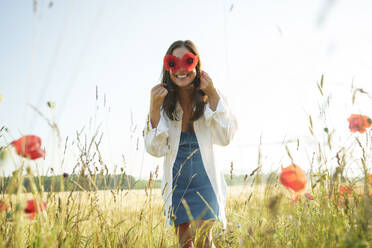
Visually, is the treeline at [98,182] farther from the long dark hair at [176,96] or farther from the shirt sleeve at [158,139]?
the long dark hair at [176,96]

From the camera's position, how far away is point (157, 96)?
2406 mm

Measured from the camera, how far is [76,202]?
5.55 ft

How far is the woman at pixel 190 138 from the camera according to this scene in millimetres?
2476

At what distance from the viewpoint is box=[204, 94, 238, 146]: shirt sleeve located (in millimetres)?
2531

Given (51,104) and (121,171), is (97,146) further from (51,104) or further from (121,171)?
(51,104)

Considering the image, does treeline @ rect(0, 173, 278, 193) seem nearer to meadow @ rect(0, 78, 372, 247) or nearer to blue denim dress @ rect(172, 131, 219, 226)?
meadow @ rect(0, 78, 372, 247)

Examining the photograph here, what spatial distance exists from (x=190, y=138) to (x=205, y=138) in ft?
0.48

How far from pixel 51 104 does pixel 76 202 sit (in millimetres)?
772

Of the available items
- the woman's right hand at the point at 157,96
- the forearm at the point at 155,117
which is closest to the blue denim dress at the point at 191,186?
the forearm at the point at 155,117

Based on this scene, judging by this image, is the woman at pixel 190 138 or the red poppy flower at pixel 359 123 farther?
the woman at pixel 190 138

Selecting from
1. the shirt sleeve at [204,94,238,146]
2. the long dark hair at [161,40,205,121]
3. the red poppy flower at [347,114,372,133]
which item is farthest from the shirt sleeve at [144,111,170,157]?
the red poppy flower at [347,114,372,133]

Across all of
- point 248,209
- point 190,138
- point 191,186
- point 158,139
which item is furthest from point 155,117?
point 248,209

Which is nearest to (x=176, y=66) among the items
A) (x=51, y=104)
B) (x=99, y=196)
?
(x=99, y=196)

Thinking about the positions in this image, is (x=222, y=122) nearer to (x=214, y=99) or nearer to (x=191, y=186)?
(x=214, y=99)
